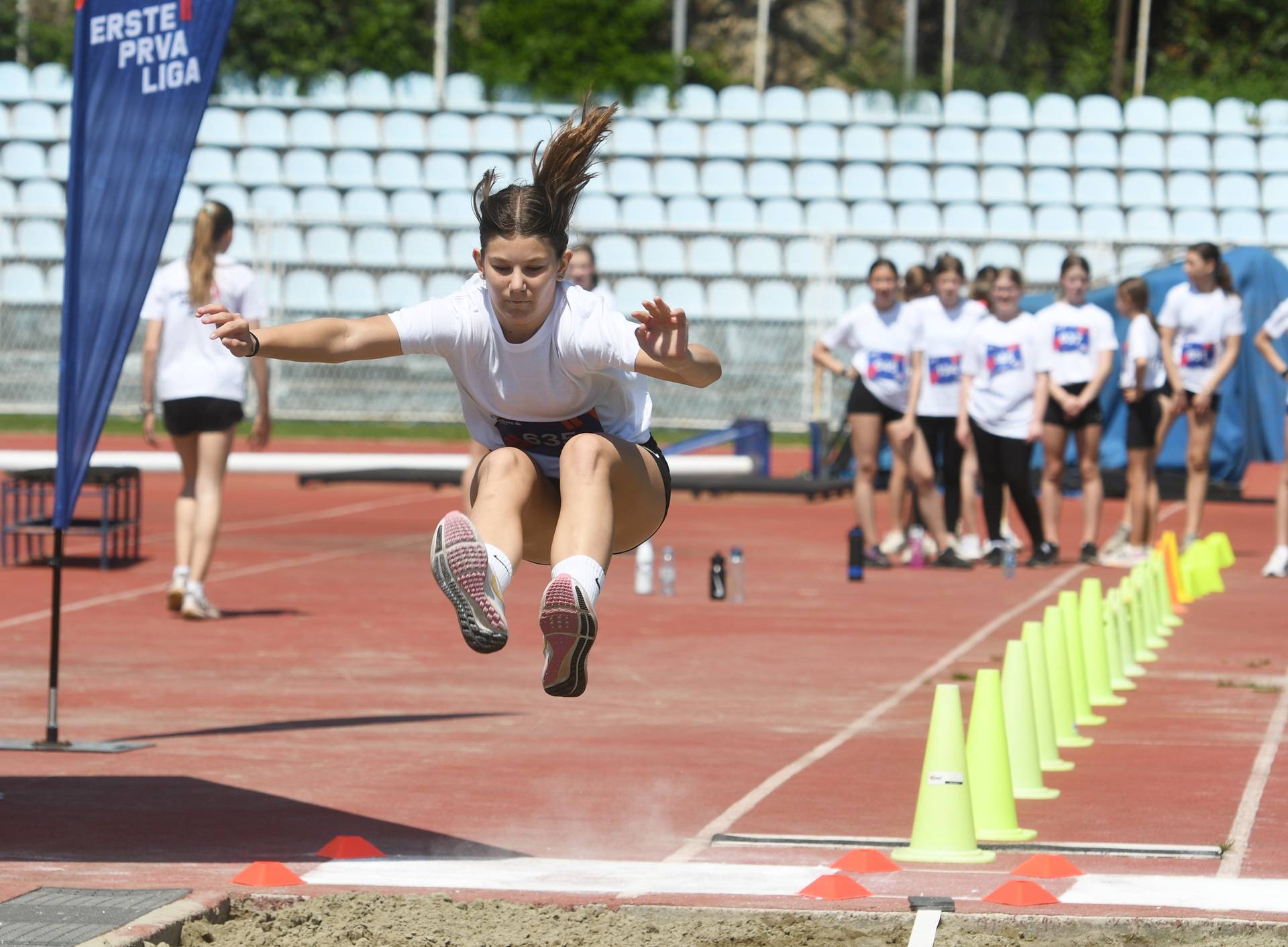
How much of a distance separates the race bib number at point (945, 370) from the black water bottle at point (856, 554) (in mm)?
1367

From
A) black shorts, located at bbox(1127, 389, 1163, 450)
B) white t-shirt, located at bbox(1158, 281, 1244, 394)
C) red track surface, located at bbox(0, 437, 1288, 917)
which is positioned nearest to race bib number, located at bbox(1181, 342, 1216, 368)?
white t-shirt, located at bbox(1158, 281, 1244, 394)

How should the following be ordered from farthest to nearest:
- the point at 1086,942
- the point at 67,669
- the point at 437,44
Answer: the point at 437,44
the point at 67,669
the point at 1086,942

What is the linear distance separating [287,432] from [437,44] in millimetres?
8304

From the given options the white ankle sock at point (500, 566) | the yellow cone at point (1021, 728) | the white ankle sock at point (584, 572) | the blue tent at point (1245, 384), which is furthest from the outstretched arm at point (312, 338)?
the blue tent at point (1245, 384)

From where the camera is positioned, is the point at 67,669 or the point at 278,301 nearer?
the point at 67,669

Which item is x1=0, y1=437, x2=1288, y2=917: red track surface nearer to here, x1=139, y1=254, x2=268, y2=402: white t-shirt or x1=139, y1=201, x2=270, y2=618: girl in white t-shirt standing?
x1=139, y1=201, x2=270, y2=618: girl in white t-shirt standing

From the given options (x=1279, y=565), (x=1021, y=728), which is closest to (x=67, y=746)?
(x=1021, y=728)

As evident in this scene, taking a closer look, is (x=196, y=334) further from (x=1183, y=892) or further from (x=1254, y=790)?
(x=1183, y=892)

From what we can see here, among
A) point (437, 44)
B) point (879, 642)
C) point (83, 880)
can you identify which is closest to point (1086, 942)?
point (83, 880)

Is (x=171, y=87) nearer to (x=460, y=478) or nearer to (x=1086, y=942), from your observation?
(x=1086, y=942)

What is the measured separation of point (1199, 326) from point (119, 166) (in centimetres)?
891

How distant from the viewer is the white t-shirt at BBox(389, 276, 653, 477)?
572 cm

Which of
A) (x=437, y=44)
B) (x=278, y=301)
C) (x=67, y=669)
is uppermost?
(x=437, y=44)

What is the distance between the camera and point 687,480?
19281 mm
